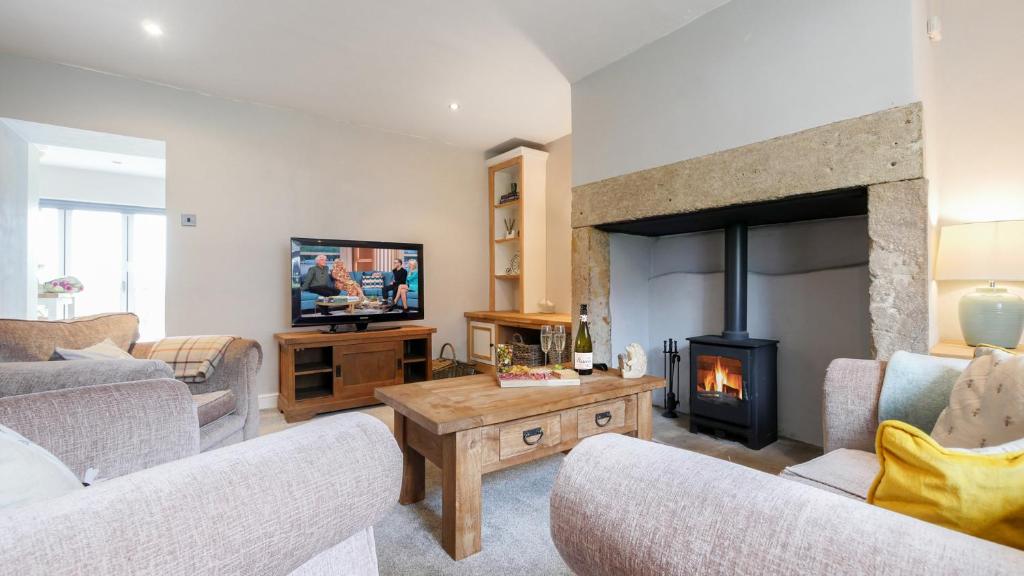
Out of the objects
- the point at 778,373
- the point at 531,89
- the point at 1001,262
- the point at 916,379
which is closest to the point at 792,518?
the point at 916,379

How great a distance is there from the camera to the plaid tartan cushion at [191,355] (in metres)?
2.15

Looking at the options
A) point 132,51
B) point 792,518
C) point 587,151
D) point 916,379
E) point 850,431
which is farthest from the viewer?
point 587,151

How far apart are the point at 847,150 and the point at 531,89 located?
2.13 meters

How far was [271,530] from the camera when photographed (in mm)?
528

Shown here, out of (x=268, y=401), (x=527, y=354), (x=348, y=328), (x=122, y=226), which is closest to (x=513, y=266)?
(x=527, y=354)

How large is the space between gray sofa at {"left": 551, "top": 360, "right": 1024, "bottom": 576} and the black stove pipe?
7.98 ft

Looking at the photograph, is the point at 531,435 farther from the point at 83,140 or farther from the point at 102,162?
A: the point at 102,162

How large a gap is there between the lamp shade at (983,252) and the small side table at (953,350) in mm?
317

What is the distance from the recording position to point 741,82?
2.38 meters

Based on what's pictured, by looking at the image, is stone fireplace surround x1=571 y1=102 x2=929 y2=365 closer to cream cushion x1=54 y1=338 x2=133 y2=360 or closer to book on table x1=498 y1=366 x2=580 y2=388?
book on table x1=498 y1=366 x2=580 y2=388

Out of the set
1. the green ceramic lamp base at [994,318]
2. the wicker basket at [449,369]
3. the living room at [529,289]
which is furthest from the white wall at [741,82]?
the wicker basket at [449,369]

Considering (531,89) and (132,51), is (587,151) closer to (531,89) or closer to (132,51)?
(531,89)

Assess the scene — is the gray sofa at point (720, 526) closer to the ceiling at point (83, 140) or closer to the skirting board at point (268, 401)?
the skirting board at point (268, 401)

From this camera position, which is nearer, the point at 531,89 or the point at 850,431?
the point at 850,431
